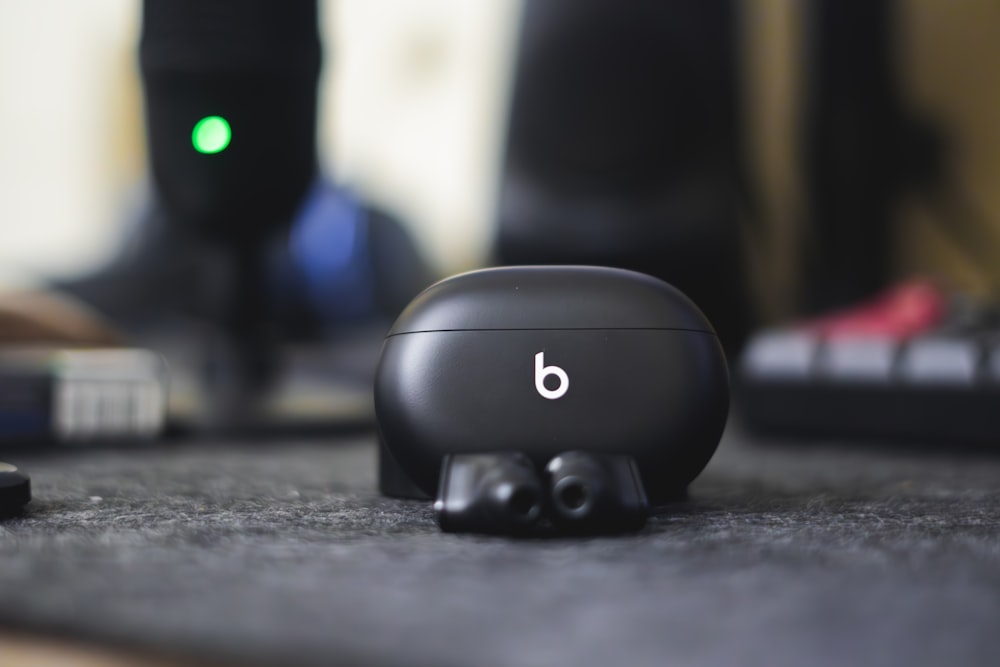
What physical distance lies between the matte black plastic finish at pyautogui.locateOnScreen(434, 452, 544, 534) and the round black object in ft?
0.56

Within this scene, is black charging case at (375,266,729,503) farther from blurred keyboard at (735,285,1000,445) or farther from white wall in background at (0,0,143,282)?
white wall in background at (0,0,143,282)

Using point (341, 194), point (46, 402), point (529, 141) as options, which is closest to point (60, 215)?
point (341, 194)

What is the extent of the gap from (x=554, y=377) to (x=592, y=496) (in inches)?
2.1

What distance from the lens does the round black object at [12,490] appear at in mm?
365

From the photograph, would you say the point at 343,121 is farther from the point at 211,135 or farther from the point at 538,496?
the point at 538,496

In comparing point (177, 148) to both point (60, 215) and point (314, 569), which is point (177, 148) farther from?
point (60, 215)

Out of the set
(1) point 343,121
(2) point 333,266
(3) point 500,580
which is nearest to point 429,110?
(1) point 343,121

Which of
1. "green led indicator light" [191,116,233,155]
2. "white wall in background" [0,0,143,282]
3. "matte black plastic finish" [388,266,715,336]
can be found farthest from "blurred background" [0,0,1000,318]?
"matte black plastic finish" [388,266,715,336]

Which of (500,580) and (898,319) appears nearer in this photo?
(500,580)

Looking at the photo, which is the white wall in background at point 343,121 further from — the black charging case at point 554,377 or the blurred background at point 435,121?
the black charging case at point 554,377

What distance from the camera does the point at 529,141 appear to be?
1.15m

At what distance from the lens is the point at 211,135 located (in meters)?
0.67

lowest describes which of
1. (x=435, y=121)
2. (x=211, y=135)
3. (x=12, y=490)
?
(x=12, y=490)

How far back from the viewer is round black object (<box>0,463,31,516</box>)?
365 mm
